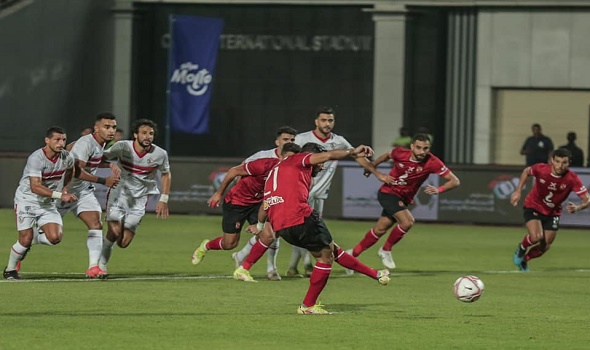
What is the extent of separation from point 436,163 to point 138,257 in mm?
4734

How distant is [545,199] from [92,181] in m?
6.90

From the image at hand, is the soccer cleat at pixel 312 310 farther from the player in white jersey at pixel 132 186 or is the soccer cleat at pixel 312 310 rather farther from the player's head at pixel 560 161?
the player's head at pixel 560 161

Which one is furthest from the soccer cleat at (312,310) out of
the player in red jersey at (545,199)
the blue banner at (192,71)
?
the blue banner at (192,71)

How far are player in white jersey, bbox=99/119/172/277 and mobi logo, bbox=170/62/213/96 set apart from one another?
56.7ft

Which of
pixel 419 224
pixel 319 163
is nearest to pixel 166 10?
pixel 419 224

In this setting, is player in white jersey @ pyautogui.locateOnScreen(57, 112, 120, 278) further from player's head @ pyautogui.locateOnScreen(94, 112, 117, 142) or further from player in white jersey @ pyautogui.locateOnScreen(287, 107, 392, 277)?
player in white jersey @ pyautogui.locateOnScreen(287, 107, 392, 277)

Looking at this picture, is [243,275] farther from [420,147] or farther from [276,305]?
[420,147]

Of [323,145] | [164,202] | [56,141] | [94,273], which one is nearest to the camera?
[56,141]

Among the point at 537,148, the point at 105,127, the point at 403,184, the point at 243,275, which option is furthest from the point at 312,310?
the point at 537,148

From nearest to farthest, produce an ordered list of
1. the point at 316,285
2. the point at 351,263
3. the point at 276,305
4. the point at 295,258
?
the point at 316,285 < the point at 351,263 < the point at 276,305 < the point at 295,258

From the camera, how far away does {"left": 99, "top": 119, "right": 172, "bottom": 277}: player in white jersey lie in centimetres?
1805

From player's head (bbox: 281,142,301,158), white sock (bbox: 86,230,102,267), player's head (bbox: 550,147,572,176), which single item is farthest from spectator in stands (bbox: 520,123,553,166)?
player's head (bbox: 281,142,301,158)

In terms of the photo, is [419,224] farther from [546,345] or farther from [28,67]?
[546,345]

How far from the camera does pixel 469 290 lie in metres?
14.4
